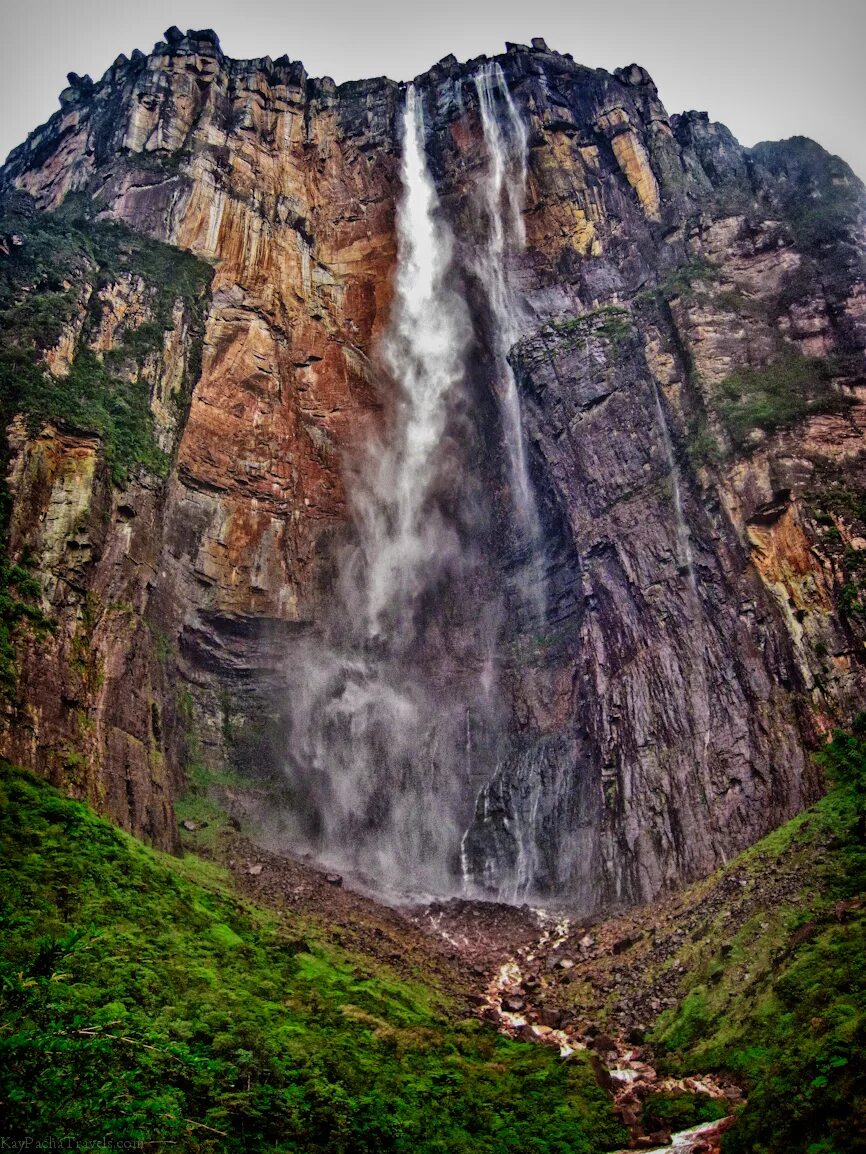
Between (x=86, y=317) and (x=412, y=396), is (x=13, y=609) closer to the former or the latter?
(x=86, y=317)

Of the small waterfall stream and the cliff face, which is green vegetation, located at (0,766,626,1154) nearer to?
the cliff face

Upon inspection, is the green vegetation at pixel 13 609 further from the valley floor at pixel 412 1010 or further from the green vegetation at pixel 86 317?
the green vegetation at pixel 86 317

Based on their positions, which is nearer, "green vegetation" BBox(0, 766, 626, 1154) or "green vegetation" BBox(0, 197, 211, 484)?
"green vegetation" BBox(0, 766, 626, 1154)

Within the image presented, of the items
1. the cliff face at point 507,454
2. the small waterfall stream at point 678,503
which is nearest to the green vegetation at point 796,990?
the cliff face at point 507,454

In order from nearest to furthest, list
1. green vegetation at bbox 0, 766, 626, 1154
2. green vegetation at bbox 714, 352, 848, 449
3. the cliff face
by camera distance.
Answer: green vegetation at bbox 0, 766, 626, 1154 → the cliff face → green vegetation at bbox 714, 352, 848, 449

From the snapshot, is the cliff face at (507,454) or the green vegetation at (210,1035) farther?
the cliff face at (507,454)

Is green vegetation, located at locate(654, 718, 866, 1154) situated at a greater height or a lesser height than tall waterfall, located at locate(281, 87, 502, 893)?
lesser

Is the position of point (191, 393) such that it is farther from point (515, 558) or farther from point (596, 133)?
point (596, 133)

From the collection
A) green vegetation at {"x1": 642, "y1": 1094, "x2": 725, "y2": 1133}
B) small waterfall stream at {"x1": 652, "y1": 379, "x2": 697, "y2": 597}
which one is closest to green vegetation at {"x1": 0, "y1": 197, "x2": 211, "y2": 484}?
small waterfall stream at {"x1": 652, "y1": 379, "x2": 697, "y2": 597}
